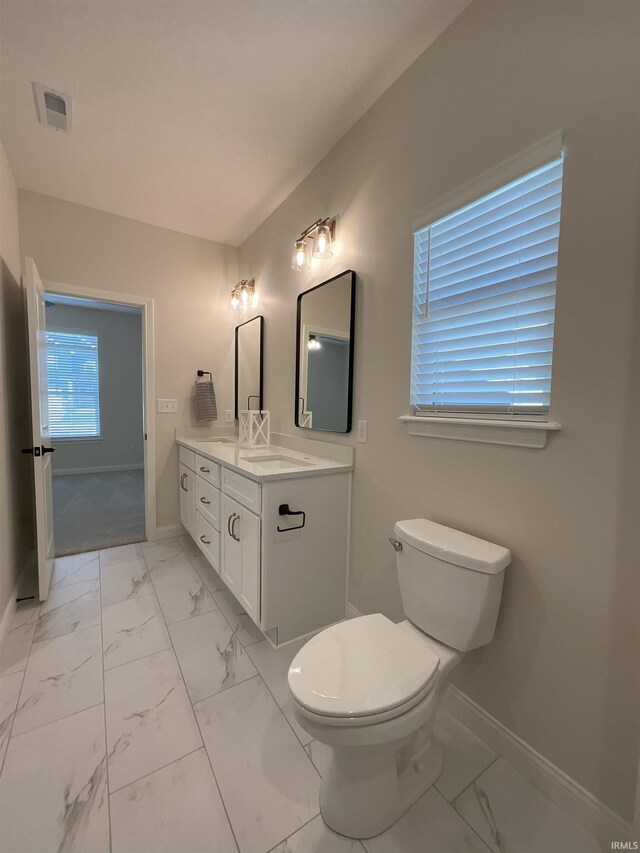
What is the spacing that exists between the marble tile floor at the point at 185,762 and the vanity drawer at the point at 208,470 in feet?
2.52

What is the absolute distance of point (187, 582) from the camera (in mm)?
2252

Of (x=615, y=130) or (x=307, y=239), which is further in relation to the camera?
(x=307, y=239)

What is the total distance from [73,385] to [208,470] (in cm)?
429

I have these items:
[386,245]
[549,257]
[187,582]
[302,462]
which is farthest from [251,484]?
[549,257]

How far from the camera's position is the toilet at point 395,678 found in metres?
0.87

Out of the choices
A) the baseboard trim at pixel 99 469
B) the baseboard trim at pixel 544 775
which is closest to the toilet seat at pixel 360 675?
the baseboard trim at pixel 544 775

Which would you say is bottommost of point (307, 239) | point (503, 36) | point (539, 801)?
point (539, 801)

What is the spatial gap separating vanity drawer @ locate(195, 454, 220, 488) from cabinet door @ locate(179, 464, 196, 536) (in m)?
0.19

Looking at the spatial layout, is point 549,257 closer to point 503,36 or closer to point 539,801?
point 503,36

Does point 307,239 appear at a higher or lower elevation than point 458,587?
higher

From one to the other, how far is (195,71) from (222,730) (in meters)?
2.67

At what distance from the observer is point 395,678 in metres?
0.93

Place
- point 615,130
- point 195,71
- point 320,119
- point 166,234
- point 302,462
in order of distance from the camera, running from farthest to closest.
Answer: point 166,234 → point 302,462 → point 320,119 → point 195,71 → point 615,130

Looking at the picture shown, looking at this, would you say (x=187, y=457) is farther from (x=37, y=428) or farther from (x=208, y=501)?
(x=37, y=428)
